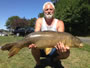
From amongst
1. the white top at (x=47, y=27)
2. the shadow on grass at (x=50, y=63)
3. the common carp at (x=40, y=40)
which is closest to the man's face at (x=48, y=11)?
Result: the white top at (x=47, y=27)

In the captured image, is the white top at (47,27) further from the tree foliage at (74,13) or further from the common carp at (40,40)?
the tree foliage at (74,13)

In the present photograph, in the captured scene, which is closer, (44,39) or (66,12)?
(44,39)

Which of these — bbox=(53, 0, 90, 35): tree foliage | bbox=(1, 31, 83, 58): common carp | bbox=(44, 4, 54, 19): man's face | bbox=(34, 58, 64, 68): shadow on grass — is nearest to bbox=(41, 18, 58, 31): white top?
bbox=(44, 4, 54, 19): man's face

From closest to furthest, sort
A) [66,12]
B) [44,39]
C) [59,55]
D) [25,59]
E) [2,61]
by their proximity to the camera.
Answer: [44,39] → [59,55] → [2,61] → [25,59] → [66,12]

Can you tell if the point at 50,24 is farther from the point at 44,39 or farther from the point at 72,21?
the point at 72,21

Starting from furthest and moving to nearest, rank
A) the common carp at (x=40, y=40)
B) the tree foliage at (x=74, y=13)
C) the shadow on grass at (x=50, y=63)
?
the tree foliage at (x=74, y=13)
the shadow on grass at (x=50, y=63)
the common carp at (x=40, y=40)

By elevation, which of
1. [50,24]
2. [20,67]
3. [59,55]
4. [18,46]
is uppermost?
[50,24]

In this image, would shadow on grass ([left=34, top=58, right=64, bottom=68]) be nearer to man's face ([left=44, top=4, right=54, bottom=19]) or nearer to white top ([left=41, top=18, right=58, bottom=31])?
white top ([left=41, top=18, right=58, bottom=31])

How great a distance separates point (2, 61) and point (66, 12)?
2251 centimetres

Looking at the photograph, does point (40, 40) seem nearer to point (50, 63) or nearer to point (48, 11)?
point (48, 11)

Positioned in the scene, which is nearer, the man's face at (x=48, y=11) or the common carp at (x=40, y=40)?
the common carp at (x=40, y=40)

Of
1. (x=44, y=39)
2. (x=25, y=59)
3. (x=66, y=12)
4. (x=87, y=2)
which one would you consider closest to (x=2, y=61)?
(x=25, y=59)

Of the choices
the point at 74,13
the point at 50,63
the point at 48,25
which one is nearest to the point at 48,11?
the point at 48,25

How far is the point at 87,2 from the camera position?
88.3ft
